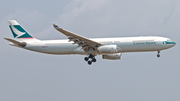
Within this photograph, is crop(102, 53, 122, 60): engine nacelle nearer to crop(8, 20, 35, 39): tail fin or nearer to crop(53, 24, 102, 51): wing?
crop(53, 24, 102, 51): wing

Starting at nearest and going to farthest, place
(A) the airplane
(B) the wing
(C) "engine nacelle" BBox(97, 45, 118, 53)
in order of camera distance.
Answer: (B) the wing
(C) "engine nacelle" BBox(97, 45, 118, 53)
(A) the airplane

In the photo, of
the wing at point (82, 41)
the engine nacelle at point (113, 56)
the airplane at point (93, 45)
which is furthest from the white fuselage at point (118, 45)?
the engine nacelle at point (113, 56)

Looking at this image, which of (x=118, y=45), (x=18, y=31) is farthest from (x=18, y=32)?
(x=118, y=45)

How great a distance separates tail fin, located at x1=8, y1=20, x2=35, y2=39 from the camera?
55094mm

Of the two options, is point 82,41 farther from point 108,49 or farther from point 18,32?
point 18,32

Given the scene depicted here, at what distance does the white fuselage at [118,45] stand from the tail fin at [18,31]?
252cm

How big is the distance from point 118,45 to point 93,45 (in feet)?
13.2

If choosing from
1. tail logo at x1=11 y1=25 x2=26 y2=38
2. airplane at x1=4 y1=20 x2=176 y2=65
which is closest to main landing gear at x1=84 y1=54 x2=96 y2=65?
airplane at x1=4 y1=20 x2=176 y2=65

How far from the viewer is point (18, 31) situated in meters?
55.7

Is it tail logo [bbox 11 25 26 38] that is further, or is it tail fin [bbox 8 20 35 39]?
tail logo [bbox 11 25 26 38]

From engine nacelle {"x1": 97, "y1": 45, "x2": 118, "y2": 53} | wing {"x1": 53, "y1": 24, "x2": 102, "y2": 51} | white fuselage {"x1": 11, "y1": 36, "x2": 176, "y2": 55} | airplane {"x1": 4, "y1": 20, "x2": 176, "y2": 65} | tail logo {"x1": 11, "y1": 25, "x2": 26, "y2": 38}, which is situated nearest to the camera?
wing {"x1": 53, "y1": 24, "x2": 102, "y2": 51}

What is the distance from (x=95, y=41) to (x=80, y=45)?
2.54 meters

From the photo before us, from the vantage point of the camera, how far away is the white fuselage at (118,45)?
162 ft

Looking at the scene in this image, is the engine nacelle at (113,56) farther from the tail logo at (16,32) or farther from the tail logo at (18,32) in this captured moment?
the tail logo at (16,32)
